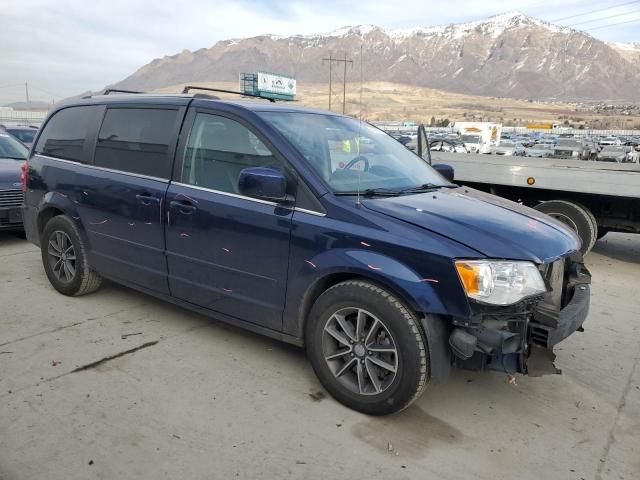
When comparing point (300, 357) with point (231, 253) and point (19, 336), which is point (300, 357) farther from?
point (19, 336)

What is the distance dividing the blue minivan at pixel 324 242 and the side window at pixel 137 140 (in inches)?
0.5

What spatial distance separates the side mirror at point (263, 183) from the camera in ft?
10.5

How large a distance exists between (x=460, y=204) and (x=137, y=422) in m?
2.30

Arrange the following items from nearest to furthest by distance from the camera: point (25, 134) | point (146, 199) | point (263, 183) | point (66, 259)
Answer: point (263, 183)
point (146, 199)
point (66, 259)
point (25, 134)

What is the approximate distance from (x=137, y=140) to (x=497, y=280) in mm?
2881

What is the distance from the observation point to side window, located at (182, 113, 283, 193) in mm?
3574

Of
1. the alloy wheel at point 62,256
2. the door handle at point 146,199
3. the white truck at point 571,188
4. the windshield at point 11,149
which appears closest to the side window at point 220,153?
the door handle at point 146,199

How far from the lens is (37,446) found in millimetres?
2770

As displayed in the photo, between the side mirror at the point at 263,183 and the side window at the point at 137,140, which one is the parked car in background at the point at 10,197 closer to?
the side window at the point at 137,140

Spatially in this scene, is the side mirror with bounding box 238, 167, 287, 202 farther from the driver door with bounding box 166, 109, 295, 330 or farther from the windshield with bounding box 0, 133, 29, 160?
the windshield with bounding box 0, 133, 29, 160

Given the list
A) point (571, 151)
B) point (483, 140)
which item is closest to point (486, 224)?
point (571, 151)

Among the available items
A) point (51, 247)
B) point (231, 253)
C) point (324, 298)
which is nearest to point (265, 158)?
point (231, 253)

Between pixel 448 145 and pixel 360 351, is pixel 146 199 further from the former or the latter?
pixel 448 145

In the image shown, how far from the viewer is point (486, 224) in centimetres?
313
